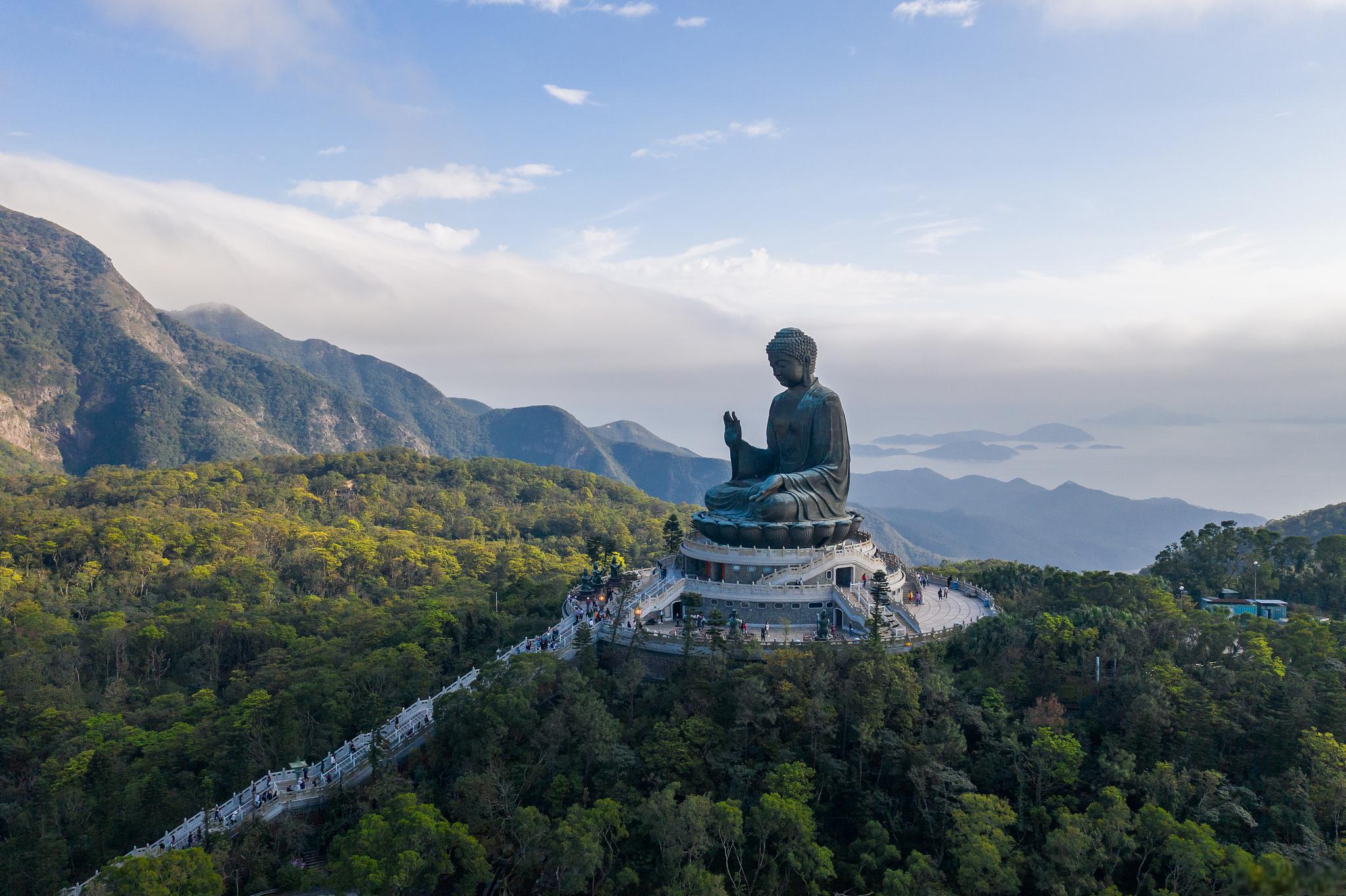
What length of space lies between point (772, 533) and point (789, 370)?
7.44 m

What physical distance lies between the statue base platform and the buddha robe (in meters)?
0.42

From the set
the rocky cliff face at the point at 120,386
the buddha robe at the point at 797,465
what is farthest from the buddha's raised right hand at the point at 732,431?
the rocky cliff face at the point at 120,386

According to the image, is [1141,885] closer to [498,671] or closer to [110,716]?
[498,671]

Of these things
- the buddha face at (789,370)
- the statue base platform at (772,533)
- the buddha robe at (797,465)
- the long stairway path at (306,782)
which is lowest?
the long stairway path at (306,782)

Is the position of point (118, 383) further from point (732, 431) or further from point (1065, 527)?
point (1065, 527)

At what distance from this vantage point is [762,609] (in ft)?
90.9

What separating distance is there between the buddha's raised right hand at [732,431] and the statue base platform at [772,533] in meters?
4.43

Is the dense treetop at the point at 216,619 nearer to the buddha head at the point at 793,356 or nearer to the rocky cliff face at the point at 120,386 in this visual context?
the buddha head at the point at 793,356

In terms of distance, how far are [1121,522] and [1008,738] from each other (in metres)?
148

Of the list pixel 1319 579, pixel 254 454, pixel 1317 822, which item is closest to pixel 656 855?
pixel 1317 822

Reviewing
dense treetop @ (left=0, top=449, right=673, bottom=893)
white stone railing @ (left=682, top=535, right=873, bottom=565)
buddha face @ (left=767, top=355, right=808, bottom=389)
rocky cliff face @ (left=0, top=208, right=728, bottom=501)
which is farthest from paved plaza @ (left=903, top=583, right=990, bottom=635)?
rocky cliff face @ (left=0, top=208, right=728, bottom=501)

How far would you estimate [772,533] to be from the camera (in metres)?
29.3

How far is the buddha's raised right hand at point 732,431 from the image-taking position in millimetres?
34438

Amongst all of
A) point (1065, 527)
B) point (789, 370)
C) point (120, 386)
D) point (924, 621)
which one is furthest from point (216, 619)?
point (1065, 527)
